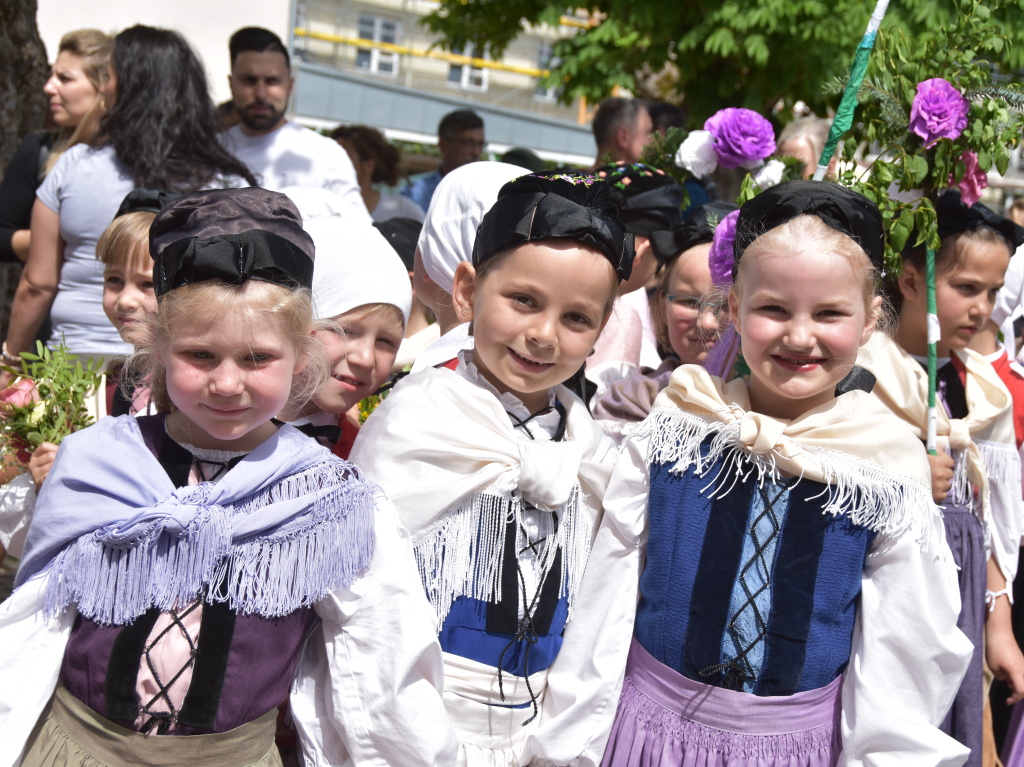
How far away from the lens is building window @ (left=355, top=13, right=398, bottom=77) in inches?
1192

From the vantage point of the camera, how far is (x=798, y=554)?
222 cm

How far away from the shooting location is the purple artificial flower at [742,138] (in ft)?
10.4

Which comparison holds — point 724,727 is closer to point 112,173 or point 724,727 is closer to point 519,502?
point 519,502

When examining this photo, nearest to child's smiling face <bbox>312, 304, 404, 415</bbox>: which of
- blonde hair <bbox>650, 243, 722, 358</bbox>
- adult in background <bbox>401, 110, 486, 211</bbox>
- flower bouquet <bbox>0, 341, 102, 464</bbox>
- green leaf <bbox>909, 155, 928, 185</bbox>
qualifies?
flower bouquet <bbox>0, 341, 102, 464</bbox>

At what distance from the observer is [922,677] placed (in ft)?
7.11

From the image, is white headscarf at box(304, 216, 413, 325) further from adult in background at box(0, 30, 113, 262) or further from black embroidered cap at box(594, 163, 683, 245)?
adult in background at box(0, 30, 113, 262)

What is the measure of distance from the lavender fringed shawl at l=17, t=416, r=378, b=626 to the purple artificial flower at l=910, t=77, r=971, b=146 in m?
1.85

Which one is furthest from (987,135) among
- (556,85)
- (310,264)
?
(556,85)

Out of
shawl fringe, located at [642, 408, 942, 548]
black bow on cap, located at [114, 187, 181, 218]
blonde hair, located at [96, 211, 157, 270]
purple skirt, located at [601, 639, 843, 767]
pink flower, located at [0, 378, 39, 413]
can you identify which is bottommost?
purple skirt, located at [601, 639, 843, 767]

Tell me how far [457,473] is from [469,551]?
19cm

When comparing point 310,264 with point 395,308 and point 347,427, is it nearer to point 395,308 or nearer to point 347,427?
point 395,308

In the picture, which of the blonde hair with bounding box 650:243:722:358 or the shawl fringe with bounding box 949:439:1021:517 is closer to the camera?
the shawl fringe with bounding box 949:439:1021:517

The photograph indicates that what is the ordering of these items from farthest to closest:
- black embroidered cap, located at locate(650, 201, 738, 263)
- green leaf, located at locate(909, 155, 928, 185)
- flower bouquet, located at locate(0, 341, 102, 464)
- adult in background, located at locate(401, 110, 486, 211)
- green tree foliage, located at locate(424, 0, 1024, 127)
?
green tree foliage, located at locate(424, 0, 1024, 127)
adult in background, located at locate(401, 110, 486, 211)
black embroidered cap, located at locate(650, 201, 738, 263)
green leaf, located at locate(909, 155, 928, 185)
flower bouquet, located at locate(0, 341, 102, 464)

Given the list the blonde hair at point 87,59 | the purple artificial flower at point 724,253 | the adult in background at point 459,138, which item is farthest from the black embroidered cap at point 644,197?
the adult in background at point 459,138
